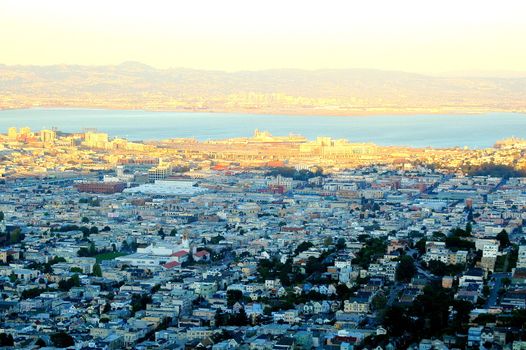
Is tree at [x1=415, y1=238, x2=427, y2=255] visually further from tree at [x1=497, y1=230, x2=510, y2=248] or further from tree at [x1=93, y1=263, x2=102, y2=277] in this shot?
tree at [x1=93, y1=263, x2=102, y2=277]

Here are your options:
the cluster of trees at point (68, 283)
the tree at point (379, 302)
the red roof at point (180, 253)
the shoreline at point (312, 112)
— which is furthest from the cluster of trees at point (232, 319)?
the shoreline at point (312, 112)

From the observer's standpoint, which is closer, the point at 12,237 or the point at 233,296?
the point at 233,296

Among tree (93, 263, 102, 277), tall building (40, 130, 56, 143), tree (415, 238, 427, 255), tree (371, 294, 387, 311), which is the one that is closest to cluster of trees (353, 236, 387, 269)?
tree (415, 238, 427, 255)

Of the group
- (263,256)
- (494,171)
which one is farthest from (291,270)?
(494,171)

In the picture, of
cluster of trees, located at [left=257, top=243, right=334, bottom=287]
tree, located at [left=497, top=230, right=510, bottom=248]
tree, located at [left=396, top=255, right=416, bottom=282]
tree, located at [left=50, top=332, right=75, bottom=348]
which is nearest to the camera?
tree, located at [left=50, top=332, right=75, bottom=348]

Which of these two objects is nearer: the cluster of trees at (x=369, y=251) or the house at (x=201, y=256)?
the cluster of trees at (x=369, y=251)

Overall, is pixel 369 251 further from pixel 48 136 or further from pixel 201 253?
pixel 48 136

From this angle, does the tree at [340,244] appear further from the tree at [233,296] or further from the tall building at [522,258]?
the tree at [233,296]
